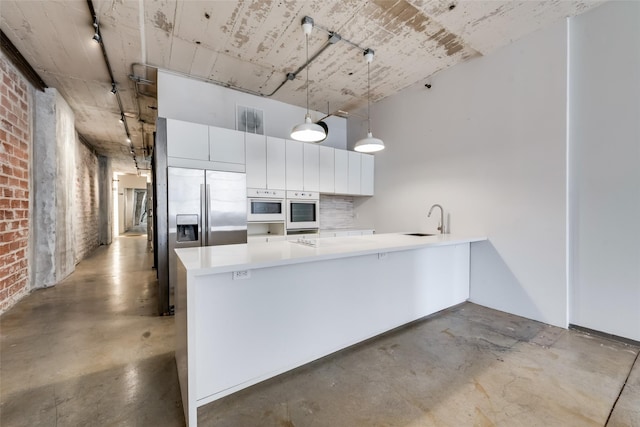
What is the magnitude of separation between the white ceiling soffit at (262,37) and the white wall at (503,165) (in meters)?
0.33

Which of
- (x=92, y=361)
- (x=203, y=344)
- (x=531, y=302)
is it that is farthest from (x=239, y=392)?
(x=531, y=302)

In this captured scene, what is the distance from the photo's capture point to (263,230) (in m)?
4.29

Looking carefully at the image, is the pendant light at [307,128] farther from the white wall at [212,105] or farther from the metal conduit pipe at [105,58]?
the metal conduit pipe at [105,58]

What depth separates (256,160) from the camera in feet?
12.3

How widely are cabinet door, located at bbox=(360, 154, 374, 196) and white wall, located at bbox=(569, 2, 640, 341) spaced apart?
8.94ft

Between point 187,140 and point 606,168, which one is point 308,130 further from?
point 606,168

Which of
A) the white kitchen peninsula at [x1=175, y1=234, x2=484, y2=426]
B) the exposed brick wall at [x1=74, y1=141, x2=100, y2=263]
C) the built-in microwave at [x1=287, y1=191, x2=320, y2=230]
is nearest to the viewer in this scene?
the white kitchen peninsula at [x1=175, y1=234, x2=484, y2=426]

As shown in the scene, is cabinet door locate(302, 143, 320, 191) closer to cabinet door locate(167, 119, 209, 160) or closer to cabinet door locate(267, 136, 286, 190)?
cabinet door locate(267, 136, 286, 190)

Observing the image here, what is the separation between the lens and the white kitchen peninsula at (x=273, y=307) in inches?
60.2

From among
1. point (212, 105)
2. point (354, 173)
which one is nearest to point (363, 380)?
point (354, 173)

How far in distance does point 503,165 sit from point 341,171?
233 centimetres

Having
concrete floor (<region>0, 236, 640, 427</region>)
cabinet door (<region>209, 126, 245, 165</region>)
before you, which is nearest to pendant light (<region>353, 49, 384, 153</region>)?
cabinet door (<region>209, 126, 245, 165</region>)

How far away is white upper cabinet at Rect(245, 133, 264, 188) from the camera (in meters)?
3.67

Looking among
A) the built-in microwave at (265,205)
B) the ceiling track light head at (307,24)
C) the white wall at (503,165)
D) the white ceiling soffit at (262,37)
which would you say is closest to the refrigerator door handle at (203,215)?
the built-in microwave at (265,205)
